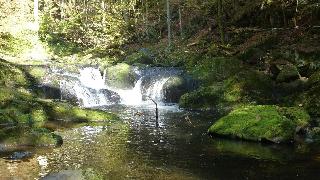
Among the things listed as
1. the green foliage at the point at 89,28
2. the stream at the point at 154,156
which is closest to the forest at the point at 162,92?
the stream at the point at 154,156

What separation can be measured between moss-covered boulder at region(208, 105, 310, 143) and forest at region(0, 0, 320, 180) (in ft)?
0.16

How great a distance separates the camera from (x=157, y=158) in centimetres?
1491

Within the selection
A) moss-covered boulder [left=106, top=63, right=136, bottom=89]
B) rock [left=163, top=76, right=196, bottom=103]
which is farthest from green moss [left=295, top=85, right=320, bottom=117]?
moss-covered boulder [left=106, top=63, right=136, bottom=89]

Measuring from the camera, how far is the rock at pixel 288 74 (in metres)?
25.6

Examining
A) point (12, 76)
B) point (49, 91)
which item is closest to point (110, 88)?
point (49, 91)

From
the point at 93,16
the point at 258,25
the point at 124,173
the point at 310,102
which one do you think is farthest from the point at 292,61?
the point at 93,16

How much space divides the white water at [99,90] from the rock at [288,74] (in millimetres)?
9171

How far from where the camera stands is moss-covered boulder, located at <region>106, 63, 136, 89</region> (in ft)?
114

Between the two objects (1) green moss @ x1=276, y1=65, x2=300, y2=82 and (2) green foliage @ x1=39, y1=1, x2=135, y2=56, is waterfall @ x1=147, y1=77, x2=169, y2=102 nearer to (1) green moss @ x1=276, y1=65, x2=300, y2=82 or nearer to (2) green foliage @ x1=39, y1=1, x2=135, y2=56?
(1) green moss @ x1=276, y1=65, x2=300, y2=82

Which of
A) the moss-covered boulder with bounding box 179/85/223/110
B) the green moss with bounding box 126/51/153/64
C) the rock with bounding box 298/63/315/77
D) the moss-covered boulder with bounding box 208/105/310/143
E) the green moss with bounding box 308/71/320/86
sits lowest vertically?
the moss-covered boulder with bounding box 208/105/310/143

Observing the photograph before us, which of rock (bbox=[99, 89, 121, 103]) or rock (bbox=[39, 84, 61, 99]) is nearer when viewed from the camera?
rock (bbox=[39, 84, 61, 99])

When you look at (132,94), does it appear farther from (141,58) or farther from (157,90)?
(141,58)

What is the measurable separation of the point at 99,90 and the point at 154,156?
17.4m

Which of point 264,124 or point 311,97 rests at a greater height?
point 311,97
